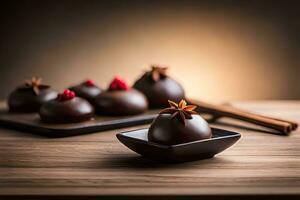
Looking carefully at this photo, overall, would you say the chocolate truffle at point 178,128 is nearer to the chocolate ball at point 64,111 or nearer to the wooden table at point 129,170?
the wooden table at point 129,170

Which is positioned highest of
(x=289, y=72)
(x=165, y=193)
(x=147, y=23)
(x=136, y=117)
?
(x=147, y=23)

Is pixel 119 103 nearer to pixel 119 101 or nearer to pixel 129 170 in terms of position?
pixel 119 101

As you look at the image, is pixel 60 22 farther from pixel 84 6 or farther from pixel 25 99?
pixel 25 99

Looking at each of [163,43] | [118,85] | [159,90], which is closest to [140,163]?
[118,85]

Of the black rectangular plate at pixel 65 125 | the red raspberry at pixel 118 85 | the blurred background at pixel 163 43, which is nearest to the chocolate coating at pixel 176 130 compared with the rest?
the black rectangular plate at pixel 65 125

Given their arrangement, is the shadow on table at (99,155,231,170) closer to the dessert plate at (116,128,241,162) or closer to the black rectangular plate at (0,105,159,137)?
the dessert plate at (116,128,241,162)

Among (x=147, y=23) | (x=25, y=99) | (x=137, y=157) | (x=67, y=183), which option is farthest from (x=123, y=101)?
(x=147, y=23)

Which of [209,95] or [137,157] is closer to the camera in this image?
[137,157]
